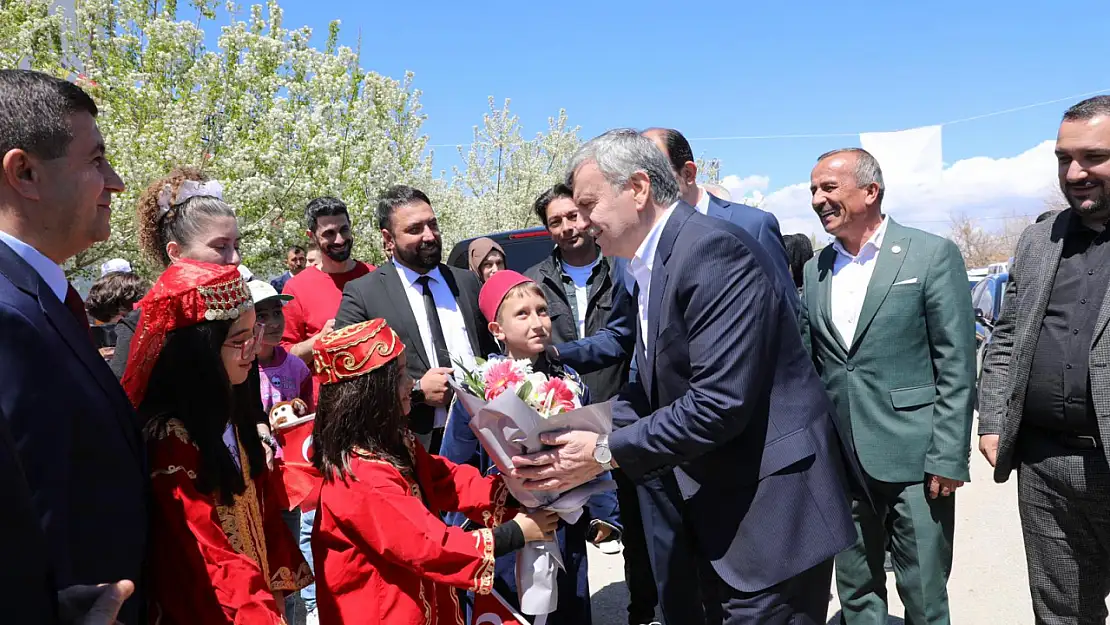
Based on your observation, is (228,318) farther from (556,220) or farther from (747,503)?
(556,220)

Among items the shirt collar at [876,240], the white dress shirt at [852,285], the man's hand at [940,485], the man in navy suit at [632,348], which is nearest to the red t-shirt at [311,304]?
the man in navy suit at [632,348]

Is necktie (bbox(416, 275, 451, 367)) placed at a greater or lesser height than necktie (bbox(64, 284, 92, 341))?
lesser

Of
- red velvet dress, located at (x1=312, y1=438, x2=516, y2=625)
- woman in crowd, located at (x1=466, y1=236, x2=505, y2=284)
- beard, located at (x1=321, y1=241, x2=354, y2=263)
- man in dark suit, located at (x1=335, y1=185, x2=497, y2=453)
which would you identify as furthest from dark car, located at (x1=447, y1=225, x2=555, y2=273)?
red velvet dress, located at (x1=312, y1=438, x2=516, y2=625)

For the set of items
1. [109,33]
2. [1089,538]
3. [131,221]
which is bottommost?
[1089,538]

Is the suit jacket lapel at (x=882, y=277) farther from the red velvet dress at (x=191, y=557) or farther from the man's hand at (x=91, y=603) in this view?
the man's hand at (x=91, y=603)

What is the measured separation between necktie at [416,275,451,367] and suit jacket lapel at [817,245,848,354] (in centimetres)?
205

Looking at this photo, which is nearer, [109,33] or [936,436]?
[936,436]

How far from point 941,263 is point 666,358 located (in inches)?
74.8

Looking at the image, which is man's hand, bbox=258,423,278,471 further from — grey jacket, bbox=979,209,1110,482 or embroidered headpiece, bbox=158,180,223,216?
grey jacket, bbox=979,209,1110,482

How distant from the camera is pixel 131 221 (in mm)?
11594

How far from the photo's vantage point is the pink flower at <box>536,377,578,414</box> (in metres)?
2.89

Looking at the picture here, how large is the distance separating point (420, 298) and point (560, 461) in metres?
2.10

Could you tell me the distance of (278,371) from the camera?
4.40m

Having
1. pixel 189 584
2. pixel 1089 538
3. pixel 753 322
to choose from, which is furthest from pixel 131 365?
pixel 1089 538
